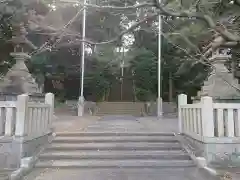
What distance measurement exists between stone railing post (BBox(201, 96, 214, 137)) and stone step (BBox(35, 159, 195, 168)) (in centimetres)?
77

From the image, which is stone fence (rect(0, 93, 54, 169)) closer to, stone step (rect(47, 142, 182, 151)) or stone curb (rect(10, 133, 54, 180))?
stone curb (rect(10, 133, 54, 180))

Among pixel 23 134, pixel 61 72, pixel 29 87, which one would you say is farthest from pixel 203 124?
pixel 61 72

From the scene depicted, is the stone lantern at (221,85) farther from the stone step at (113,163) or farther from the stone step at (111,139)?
the stone step at (113,163)

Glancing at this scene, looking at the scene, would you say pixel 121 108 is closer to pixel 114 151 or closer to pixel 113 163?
pixel 114 151

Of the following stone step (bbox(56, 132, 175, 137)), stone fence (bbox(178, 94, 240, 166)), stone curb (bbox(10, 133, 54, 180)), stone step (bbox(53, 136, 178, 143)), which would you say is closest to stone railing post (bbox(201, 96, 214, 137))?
stone fence (bbox(178, 94, 240, 166))

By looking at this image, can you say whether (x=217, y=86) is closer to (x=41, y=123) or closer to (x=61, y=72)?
(x=41, y=123)

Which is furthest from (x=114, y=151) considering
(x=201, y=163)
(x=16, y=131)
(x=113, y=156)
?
(x=16, y=131)

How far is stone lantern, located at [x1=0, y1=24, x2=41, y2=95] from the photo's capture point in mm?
7207

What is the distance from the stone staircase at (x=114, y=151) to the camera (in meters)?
5.38

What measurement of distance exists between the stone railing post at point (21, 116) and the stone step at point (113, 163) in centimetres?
86

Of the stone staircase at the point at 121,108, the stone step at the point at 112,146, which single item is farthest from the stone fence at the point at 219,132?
the stone staircase at the point at 121,108

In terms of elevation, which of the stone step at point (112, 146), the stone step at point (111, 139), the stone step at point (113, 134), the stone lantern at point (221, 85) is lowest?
the stone step at point (112, 146)

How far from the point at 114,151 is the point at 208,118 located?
2.29 metres

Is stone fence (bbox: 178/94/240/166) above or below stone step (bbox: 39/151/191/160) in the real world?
above
